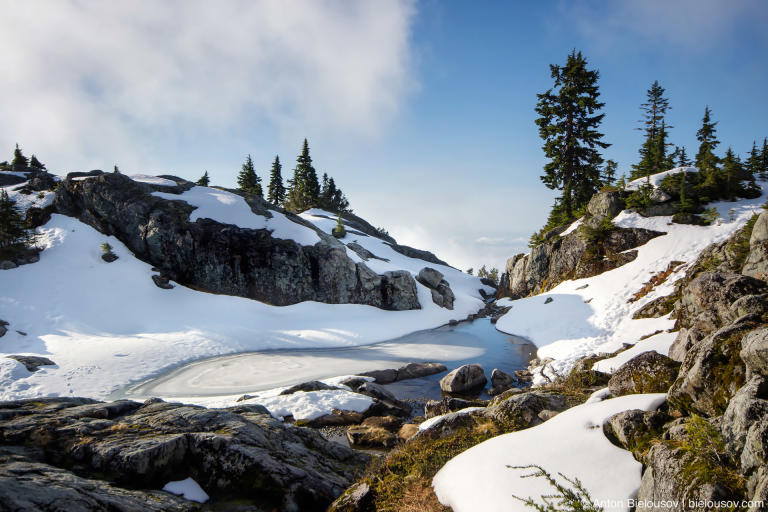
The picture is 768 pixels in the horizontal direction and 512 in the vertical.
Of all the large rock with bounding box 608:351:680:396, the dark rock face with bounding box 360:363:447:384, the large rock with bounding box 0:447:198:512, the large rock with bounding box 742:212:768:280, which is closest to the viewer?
the large rock with bounding box 0:447:198:512

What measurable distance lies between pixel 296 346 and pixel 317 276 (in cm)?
1040

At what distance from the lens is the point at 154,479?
219 inches

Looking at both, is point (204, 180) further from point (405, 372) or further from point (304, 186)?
point (405, 372)

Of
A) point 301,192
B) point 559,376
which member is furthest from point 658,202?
point 301,192

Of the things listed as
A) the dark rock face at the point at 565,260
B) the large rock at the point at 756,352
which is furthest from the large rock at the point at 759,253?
the dark rock face at the point at 565,260

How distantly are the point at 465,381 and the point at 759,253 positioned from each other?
11.4 meters

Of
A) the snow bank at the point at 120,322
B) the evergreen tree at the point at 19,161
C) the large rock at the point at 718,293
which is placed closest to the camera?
the large rock at the point at 718,293

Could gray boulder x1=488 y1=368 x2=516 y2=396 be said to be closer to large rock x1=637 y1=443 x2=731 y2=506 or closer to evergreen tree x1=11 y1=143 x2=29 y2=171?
large rock x1=637 y1=443 x2=731 y2=506

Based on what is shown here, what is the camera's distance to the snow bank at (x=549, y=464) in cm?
385

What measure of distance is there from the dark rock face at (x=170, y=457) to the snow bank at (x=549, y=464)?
110 inches

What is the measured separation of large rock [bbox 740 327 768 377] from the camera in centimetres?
381

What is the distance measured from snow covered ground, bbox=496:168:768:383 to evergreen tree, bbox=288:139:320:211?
50.1 meters

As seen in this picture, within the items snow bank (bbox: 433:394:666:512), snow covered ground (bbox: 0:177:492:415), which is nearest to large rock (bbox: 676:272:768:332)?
snow bank (bbox: 433:394:666:512)

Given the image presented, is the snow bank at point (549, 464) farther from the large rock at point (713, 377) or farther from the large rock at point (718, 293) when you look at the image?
the large rock at point (718, 293)
